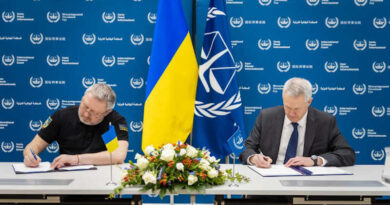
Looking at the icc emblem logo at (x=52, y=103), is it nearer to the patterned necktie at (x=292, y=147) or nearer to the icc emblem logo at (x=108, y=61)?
the icc emblem logo at (x=108, y=61)

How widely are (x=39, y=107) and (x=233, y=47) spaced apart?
8.22 feet

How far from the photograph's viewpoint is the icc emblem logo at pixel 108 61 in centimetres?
461


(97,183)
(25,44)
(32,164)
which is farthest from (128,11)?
(97,183)

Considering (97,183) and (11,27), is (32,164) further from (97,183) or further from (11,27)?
(11,27)

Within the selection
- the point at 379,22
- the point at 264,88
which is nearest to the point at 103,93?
the point at 264,88

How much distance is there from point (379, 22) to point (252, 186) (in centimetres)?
326

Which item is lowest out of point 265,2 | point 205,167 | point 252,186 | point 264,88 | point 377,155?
point 377,155

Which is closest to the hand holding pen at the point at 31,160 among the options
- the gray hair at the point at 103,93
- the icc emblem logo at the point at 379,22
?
the gray hair at the point at 103,93

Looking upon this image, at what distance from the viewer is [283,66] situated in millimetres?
4586

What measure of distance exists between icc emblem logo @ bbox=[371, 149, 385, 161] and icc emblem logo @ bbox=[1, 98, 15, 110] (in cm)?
451

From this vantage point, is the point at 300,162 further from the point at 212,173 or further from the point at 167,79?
the point at 167,79

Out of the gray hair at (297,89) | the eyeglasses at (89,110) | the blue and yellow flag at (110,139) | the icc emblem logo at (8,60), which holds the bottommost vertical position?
the blue and yellow flag at (110,139)

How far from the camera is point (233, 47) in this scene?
4566 millimetres

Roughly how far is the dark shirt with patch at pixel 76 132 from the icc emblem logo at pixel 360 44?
3002mm
